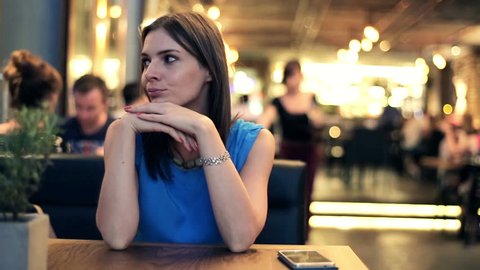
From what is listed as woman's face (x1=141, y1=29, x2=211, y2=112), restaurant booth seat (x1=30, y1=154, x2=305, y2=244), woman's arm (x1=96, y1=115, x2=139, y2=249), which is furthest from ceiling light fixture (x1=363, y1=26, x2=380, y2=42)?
woman's arm (x1=96, y1=115, x2=139, y2=249)

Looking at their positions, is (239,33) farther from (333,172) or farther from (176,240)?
(176,240)

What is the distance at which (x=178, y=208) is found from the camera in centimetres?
148

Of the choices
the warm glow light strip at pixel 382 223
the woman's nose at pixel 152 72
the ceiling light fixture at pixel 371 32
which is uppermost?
the ceiling light fixture at pixel 371 32

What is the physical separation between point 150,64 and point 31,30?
2.68 meters

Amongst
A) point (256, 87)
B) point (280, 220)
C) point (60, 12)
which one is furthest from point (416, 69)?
point (280, 220)

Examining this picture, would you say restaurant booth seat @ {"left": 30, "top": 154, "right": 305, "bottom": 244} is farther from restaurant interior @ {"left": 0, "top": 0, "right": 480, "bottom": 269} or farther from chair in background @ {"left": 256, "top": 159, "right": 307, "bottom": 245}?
restaurant interior @ {"left": 0, "top": 0, "right": 480, "bottom": 269}

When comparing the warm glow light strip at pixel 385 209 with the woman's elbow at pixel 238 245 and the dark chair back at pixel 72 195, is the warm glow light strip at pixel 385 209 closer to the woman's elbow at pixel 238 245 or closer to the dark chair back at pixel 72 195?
the dark chair back at pixel 72 195

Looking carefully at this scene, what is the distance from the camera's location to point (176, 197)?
1.49 m

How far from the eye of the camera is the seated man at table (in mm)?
3402

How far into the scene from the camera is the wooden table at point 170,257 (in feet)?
3.79

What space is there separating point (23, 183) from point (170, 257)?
0.40 m

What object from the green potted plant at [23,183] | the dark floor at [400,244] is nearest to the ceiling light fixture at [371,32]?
the dark floor at [400,244]

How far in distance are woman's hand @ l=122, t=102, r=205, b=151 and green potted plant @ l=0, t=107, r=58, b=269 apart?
1.41 ft

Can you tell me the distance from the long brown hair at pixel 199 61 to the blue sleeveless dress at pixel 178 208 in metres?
0.03
